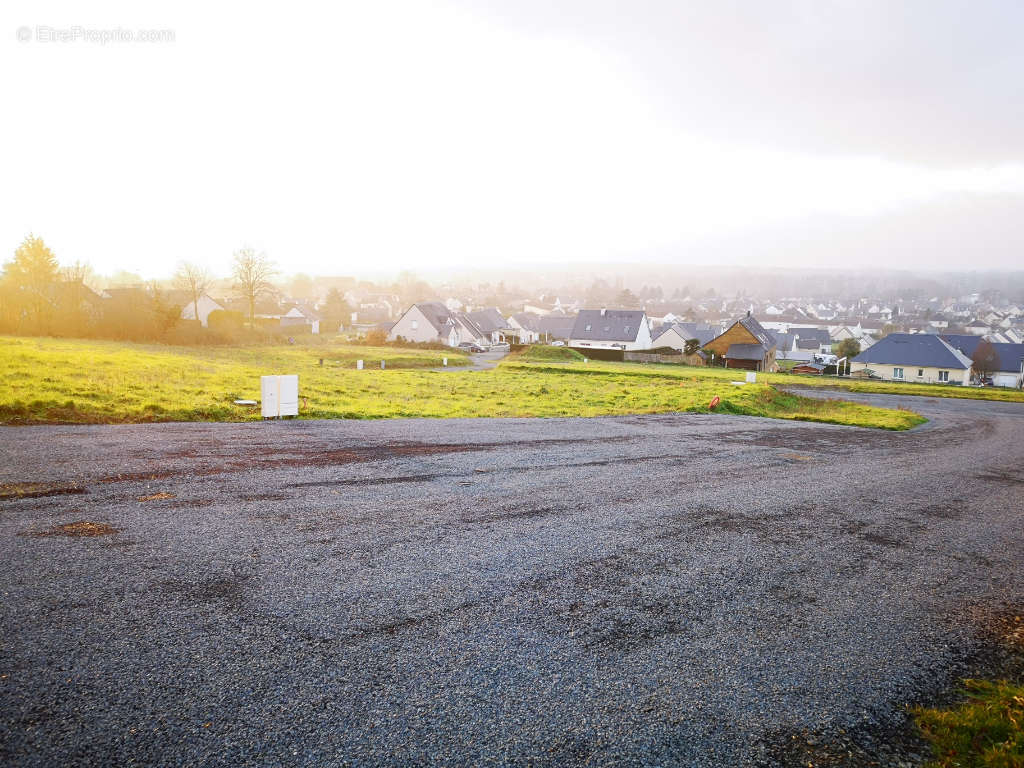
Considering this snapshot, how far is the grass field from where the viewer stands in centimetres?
1429

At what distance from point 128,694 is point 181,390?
15.5 metres

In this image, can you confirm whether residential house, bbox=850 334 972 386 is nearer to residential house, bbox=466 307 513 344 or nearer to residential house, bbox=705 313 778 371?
residential house, bbox=705 313 778 371

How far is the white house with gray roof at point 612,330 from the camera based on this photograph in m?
74.1

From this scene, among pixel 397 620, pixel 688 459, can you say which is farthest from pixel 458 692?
pixel 688 459

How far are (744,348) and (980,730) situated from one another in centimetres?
6320

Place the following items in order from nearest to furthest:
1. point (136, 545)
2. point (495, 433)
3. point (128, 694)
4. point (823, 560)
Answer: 1. point (128, 694)
2. point (136, 545)
3. point (823, 560)
4. point (495, 433)

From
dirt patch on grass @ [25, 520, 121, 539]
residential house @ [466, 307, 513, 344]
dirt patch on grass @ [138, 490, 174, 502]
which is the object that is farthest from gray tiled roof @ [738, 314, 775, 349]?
dirt patch on grass @ [25, 520, 121, 539]

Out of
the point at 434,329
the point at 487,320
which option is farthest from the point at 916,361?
the point at 487,320

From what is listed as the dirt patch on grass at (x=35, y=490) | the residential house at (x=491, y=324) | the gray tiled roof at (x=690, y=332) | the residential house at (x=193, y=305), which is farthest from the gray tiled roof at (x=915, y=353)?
the residential house at (x=193, y=305)

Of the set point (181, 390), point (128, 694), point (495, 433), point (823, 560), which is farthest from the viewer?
point (181, 390)

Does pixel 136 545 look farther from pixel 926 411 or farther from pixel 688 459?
pixel 926 411

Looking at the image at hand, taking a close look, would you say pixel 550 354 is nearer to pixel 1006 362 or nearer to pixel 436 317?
pixel 436 317

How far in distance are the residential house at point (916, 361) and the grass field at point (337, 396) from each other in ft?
133

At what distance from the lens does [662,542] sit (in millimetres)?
7840
